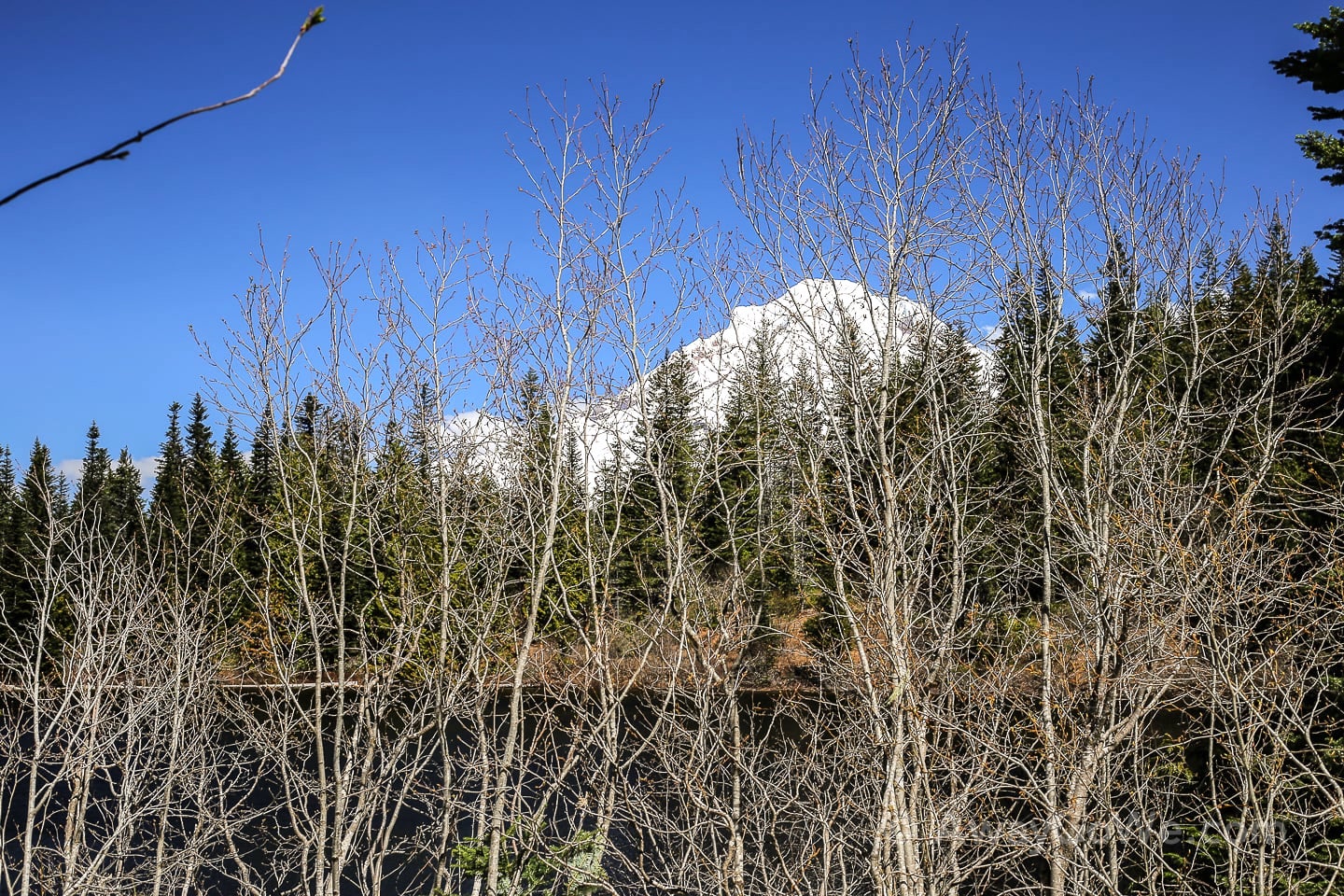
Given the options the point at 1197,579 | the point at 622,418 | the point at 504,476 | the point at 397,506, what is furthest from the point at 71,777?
the point at 1197,579

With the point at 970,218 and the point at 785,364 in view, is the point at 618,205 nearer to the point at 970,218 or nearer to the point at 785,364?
the point at 785,364

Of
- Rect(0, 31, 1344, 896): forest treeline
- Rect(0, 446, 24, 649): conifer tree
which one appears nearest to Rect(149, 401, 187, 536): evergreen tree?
Rect(0, 446, 24, 649): conifer tree

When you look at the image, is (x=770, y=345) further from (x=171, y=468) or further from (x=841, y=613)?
(x=171, y=468)

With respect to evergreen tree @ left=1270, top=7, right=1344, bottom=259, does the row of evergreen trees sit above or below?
below

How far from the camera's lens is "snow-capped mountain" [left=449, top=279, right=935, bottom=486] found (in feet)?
31.4

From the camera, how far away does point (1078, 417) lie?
404 inches

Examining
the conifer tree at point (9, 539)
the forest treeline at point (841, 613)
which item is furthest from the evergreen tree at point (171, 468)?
the forest treeline at point (841, 613)

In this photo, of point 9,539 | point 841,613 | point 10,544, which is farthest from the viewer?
point 9,539

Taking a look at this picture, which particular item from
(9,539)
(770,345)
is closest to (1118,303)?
(770,345)

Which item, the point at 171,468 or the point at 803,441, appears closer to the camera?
the point at 803,441

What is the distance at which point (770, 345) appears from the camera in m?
11.1

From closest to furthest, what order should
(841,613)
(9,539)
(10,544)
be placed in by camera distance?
1. (841,613)
2. (10,544)
3. (9,539)

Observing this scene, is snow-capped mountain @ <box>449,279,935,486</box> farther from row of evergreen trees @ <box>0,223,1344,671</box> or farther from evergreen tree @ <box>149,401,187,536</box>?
evergreen tree @ <box>149,401,187,536</box>

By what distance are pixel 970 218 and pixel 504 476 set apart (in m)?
6.08
